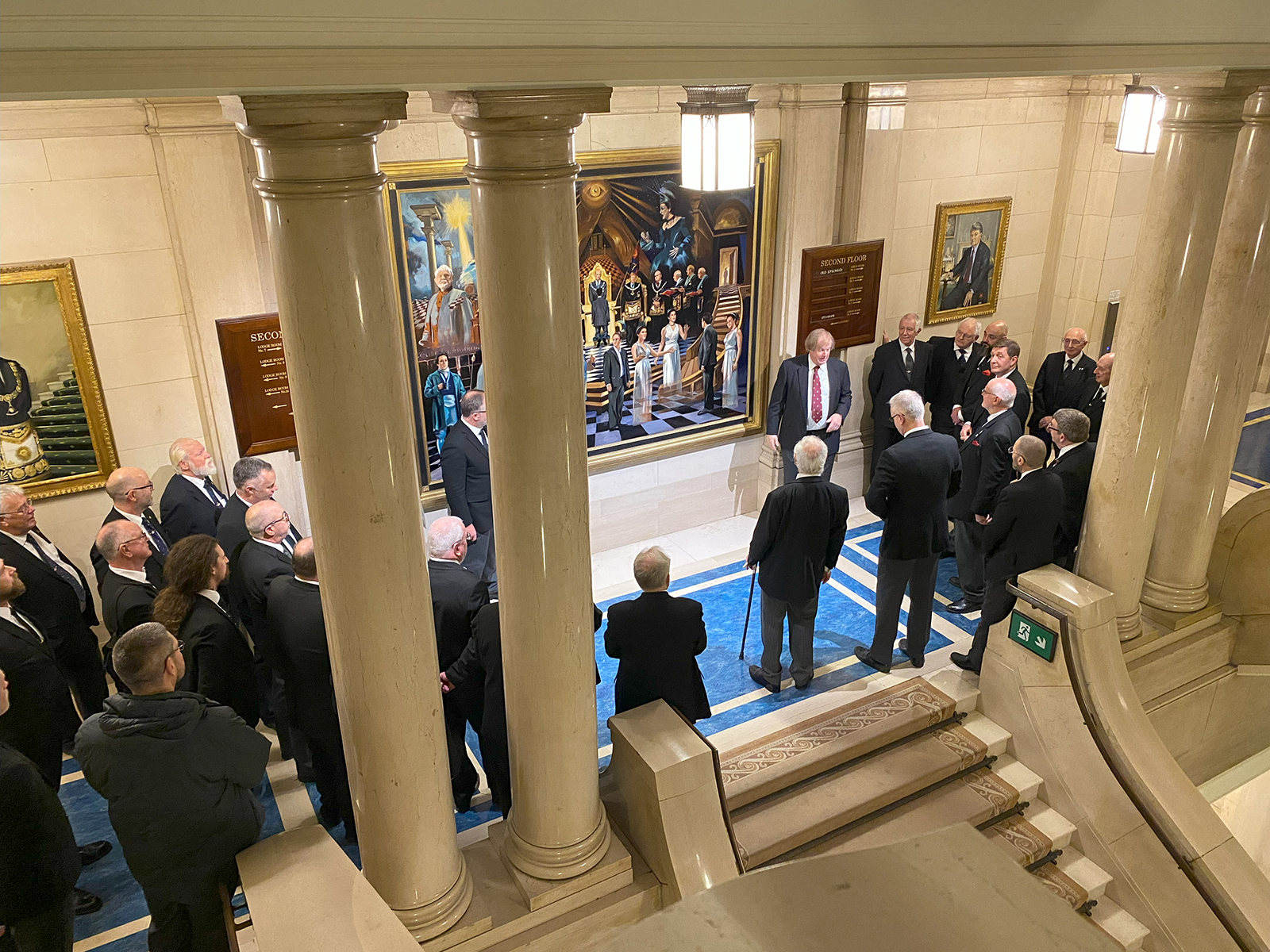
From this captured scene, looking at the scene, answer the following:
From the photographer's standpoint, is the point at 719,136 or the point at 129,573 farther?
the point at 719,136

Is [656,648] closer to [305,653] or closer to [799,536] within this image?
[799,536]

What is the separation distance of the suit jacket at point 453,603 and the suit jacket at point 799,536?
1.80 meters

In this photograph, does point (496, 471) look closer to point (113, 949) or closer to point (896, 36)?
point (896, 36)

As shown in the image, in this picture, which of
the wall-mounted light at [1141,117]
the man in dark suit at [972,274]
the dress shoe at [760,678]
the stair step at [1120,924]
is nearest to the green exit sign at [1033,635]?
the stair step at [1120,924]

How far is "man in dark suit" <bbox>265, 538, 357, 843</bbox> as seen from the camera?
4332 millimetres

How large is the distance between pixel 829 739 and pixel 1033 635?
1.36m

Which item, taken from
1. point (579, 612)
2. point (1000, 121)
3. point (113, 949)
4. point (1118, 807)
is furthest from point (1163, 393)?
point (113, 949)

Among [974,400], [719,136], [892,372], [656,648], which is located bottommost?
[656,648]

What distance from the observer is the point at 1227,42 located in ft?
15.1

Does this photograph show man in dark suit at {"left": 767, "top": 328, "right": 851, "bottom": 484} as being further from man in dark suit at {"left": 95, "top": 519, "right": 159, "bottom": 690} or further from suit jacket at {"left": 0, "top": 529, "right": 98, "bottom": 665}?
suit jacket at {"left": 0, "top": 529, "right": 98, "bottom": 665}

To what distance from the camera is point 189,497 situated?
574 centimetres

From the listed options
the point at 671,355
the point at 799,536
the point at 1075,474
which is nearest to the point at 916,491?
the point at 799,536

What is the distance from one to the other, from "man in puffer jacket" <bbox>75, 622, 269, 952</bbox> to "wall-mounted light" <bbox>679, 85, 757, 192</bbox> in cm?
405

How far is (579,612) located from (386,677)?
0.82m
